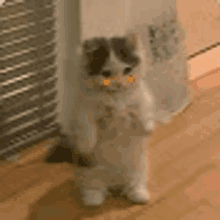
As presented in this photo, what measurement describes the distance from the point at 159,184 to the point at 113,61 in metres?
0.66

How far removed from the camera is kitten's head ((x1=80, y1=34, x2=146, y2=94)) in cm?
105

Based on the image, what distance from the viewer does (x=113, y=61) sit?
3.46 ft

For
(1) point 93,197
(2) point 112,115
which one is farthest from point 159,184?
(2) point 112,115

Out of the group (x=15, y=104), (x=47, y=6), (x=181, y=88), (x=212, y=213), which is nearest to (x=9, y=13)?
(x=47, y=6)

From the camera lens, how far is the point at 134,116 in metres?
Result: 1.17

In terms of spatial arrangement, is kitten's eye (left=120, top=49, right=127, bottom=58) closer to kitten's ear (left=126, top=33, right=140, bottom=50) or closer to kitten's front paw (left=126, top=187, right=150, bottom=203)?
kitten's ear (left=126, top=33, right=140, bottom=50)

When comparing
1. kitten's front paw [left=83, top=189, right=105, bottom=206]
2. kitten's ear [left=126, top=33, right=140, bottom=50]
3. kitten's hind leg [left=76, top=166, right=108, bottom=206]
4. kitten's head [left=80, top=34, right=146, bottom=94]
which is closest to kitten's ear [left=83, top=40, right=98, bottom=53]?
kitten's head [left=80, top=34, right=146, bottom=94]

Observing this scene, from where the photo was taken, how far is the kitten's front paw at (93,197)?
1.26 meters

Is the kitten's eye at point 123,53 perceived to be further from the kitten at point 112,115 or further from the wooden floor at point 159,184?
the wooden floor at point 159,184

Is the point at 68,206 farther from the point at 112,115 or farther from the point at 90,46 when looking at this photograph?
the point at 90,46

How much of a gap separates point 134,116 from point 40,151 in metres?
0.68

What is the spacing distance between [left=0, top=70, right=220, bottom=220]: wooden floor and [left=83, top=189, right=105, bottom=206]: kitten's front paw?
4 centimetres

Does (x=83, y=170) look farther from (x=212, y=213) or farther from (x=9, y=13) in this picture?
(x=9, y=13)

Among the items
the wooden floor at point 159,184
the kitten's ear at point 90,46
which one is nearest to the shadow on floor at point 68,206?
the wooden floor at point 159,184
